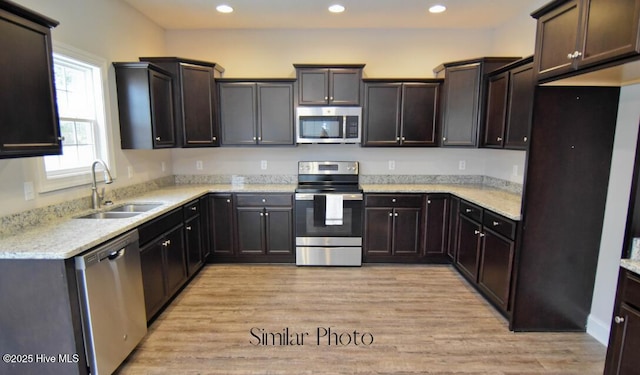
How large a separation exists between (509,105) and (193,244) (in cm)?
349

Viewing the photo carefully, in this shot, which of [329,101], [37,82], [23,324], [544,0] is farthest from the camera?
[329,101]

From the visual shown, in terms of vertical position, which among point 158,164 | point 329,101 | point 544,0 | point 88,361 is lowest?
point 88,361

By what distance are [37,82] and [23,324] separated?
1358 mm

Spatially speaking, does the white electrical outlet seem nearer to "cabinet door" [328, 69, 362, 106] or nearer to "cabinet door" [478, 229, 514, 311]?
"cabinet door" [328, 69, 362, 106]

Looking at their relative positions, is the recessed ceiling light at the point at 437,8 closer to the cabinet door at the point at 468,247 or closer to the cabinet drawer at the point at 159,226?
the cabinet door at the point at 468,247

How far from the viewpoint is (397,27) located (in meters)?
4.04

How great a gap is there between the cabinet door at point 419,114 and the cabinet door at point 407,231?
866 millimetres

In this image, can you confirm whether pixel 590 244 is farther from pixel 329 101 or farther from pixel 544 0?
pixel 329 101

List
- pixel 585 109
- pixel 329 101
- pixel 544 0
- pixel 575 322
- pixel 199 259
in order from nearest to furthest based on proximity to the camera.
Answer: pixel 585 109
pixel 575 322
pixel 544 0
pixel 199 259
pixel 329 101

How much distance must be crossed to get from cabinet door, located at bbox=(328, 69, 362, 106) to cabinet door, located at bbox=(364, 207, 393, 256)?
1.34 m

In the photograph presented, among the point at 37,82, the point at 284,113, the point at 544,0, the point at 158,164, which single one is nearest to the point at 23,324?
the point at 37,82

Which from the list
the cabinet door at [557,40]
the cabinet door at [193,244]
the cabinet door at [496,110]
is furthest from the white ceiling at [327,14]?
the cabinet door at [193,244]

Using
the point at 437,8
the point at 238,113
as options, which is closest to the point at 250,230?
the point at 238,113

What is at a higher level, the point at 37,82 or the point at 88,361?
the point at 37,82
